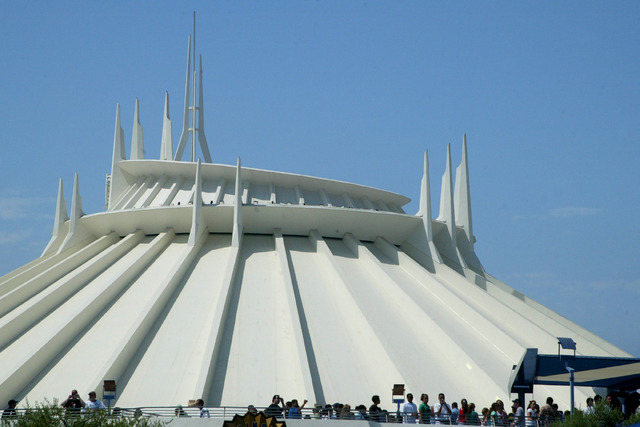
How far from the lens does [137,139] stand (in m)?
39.4

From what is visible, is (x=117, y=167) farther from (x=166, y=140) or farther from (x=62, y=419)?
(x=62, y=419)

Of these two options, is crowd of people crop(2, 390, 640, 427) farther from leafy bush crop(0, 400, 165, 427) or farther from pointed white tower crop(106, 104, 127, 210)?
pointed white tower crop(106, 104, 127, 210)

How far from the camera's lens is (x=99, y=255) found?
31016mm

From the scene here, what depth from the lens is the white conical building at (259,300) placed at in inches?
907

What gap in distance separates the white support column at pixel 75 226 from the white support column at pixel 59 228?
→ 1.01 m

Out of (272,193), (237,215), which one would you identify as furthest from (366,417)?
(272,193)

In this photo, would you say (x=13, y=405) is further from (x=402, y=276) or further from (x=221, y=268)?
(x=402, y=276)

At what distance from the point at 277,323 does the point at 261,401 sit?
393cm

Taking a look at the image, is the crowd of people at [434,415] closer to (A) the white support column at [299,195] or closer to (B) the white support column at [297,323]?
(B) the white support column at [297,323]

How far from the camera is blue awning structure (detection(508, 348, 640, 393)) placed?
19.4m

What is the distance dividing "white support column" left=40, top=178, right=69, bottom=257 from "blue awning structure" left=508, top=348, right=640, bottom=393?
68.2 feet

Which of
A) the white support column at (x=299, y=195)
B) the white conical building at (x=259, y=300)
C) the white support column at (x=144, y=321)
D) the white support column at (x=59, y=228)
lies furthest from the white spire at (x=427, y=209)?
the white support column at (x=59, y=228)

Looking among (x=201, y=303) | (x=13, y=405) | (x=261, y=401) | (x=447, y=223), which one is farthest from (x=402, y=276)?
(x=13, y=405)

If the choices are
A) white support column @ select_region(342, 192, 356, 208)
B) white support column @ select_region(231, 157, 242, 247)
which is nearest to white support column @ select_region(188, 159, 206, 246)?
white support column @ select_region(231, 157, 242, 247)
